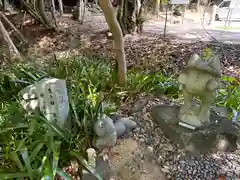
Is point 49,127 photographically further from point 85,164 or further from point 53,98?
point 85,164

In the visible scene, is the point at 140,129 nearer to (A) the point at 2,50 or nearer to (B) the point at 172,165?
(B) the point at 172,165

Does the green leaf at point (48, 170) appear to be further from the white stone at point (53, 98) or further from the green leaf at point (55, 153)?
the white stone at point (53, 98)

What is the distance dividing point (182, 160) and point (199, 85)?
659 millimetres

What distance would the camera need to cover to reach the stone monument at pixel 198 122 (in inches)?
82.4

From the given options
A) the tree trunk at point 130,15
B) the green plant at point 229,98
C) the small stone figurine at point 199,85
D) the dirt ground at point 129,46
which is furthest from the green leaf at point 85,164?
the tree trunk at point 130,15

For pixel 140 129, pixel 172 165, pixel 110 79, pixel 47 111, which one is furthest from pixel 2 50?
pixel 172 165

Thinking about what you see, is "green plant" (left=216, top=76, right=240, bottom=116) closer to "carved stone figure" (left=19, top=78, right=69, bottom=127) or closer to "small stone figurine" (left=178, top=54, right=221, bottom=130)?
"small stone figurine" (left=178, top=54, right=221, bottom=130)

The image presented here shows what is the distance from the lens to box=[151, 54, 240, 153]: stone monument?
6.87ft

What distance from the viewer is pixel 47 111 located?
84.4 inches

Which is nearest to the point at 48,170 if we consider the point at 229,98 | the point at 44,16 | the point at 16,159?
the point at 16,159

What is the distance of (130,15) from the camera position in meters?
5.86

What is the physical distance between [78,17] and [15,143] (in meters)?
6.24

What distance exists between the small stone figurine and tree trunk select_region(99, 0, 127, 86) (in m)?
0.95

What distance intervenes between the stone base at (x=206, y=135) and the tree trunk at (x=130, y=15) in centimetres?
394
